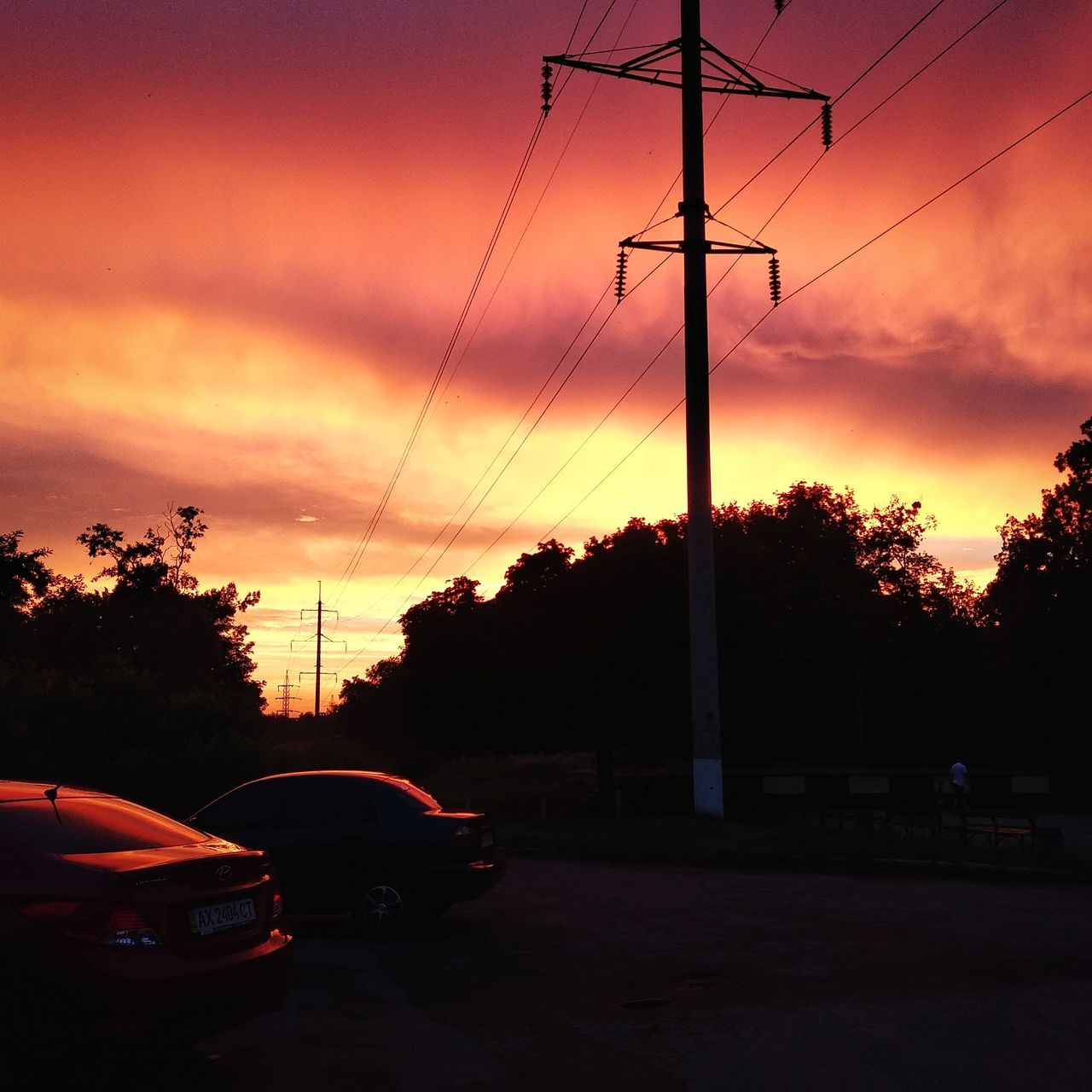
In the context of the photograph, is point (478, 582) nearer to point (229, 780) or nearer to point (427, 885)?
point (229, 780)

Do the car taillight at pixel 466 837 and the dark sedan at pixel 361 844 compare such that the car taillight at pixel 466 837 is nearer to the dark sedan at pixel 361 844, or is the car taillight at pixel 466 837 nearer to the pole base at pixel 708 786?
the dark sedan at pixel 361 844

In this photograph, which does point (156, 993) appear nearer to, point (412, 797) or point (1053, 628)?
point (412, 797)

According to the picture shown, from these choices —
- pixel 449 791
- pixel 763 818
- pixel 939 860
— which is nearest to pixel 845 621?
pixel 449 791

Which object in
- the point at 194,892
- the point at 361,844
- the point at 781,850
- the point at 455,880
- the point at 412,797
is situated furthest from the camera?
the point at 781,850

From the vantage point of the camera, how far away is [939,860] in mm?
16250

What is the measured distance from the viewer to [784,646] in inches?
1722

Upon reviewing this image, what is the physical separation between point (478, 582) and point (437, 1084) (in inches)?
1335

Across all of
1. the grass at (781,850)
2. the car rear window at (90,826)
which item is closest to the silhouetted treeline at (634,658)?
the grass at (781,850)

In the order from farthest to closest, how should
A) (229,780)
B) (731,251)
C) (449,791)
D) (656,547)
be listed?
(449,791) → (656,547) → (731,251) → (229,780)

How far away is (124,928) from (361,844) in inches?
223

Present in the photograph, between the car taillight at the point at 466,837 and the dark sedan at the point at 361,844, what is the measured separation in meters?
0.01

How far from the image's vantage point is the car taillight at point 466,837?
37.4 ft

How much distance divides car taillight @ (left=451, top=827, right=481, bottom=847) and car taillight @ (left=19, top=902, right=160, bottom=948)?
567cm

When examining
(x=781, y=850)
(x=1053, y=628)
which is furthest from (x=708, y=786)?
(x=1053, y=628)
